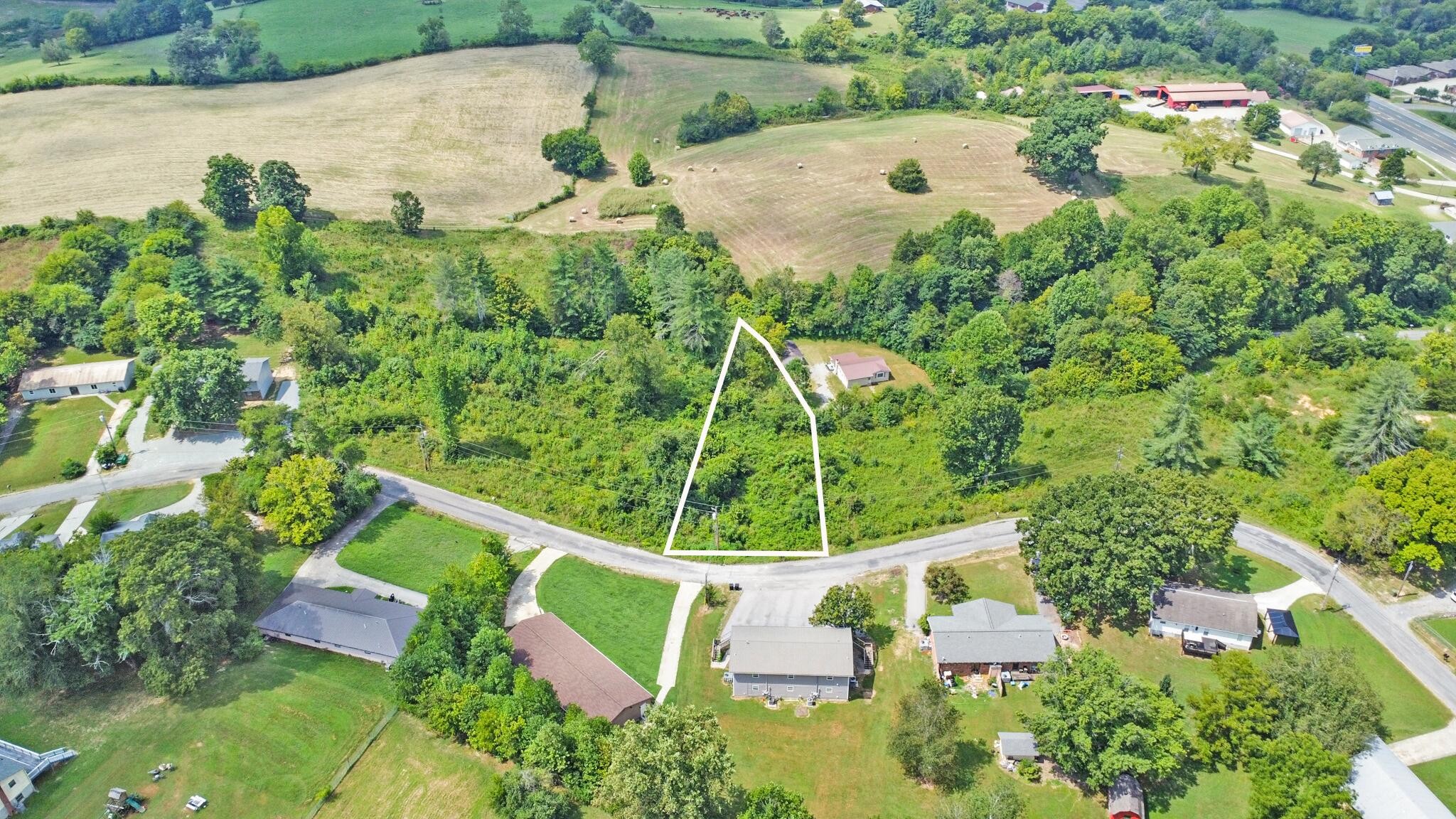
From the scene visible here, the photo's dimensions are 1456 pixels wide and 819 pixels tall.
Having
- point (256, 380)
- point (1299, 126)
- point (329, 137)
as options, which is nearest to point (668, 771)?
point (256, 380)

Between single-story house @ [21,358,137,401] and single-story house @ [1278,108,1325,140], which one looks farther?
single-story house @ [1278,108,1325,140]

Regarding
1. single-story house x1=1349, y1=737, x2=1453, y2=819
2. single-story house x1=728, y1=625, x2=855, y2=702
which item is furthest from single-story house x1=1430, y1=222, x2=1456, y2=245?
single-story house x1=728, y1=625, x2=855, y2=702

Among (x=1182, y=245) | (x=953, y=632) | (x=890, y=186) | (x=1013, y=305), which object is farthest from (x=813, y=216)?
(x=953, y=632)

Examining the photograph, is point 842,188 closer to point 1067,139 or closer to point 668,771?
point 1067,139

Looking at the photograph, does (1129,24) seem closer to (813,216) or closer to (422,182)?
(813,216)

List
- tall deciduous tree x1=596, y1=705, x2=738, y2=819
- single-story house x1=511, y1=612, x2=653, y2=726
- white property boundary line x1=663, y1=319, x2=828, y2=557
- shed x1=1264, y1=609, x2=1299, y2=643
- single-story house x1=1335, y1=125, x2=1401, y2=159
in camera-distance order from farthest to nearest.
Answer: single-story house x1=1335, y1=125, x2=1401, y2=159 → white property boundary line x1=663, y1=319, x2=828, y2=557 → shed x1=1264, y1=609, x2=1299, y2=643 → single-story house x1=511, y1=612, x2=653, y2=726 → tall deciduous tree x1=596, y1=705, x2=738, y2=819

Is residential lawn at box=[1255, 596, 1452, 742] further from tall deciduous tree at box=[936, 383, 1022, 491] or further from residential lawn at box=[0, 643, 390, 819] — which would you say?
residential lawn at box=[0, 643, 390, 819]

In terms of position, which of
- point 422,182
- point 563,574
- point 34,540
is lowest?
point 563,574
